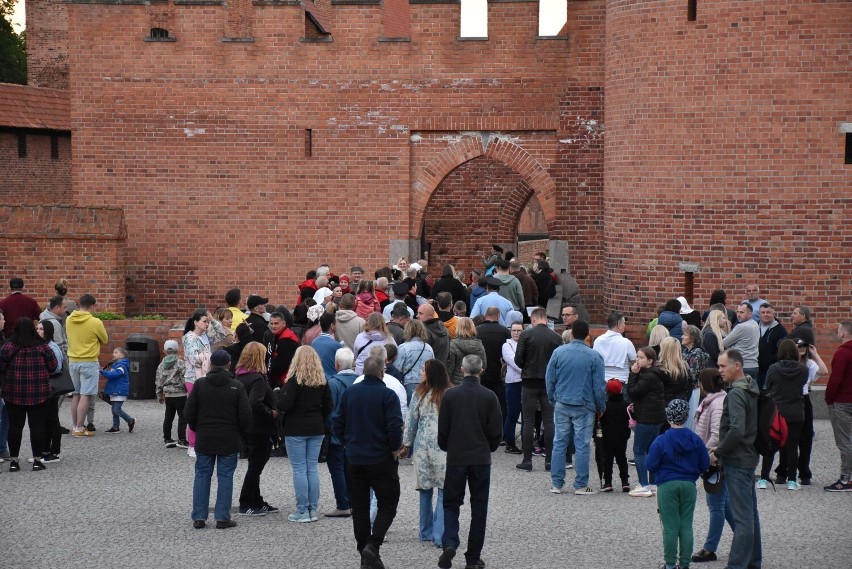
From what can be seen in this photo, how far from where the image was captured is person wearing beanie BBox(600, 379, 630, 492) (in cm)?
1236

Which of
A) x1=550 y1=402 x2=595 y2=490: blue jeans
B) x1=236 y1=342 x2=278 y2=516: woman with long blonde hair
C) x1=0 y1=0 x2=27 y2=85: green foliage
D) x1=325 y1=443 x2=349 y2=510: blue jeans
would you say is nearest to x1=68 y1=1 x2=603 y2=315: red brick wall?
x1=550 y1=402 x2=595 y2=490: blue jeans

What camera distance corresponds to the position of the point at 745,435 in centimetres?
959

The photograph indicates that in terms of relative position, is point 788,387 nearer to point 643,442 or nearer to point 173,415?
point 643,442

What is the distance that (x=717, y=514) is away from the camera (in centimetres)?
1005

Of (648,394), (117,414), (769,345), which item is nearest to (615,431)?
(648,394)

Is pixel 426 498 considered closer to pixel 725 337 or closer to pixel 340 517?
pixel 340 517

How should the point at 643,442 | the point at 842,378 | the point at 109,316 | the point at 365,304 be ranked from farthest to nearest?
the point at 109,316 < the point at 365,304 < the point at 842,378 < the point at 643,442

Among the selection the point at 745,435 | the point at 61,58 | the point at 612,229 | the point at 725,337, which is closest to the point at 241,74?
the point at 612,229

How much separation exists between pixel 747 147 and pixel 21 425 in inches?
396

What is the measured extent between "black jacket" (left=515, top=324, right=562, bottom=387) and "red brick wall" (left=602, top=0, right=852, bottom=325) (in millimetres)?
4972

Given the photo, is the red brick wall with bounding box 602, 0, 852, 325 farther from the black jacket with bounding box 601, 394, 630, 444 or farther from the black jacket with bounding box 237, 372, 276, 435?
the black jacket with bounding box 237, 372, 276, 435

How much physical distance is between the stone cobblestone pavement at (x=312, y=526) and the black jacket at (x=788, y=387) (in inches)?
31.9

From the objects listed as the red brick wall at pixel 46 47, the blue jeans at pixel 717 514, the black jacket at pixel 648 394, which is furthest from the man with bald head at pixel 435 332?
the red brick wall at pixel 46 47

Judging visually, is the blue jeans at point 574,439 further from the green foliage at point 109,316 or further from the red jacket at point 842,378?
the green foliage at point 109,316
